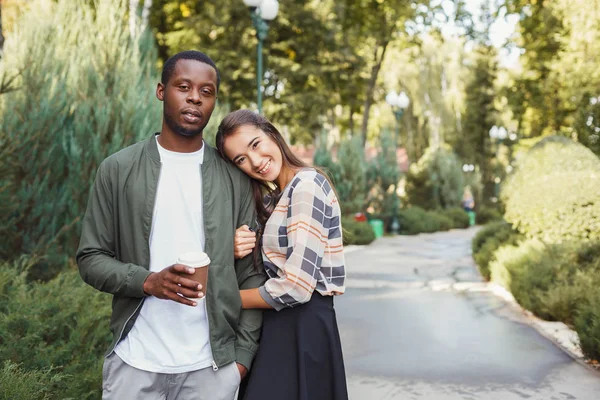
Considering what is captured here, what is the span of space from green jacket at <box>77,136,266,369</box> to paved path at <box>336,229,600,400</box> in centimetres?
312

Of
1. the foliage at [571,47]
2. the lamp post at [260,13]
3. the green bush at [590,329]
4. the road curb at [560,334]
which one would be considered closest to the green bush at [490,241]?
the road curb at [560,334]

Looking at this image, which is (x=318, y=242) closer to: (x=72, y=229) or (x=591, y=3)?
(x=72, y=229)

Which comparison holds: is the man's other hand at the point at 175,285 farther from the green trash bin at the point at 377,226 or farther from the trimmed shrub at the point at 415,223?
the trimmed shrub at the point at 415,223

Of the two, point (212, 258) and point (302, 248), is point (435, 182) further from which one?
point (212, 258)

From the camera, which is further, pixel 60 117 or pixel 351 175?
pixel 351 175

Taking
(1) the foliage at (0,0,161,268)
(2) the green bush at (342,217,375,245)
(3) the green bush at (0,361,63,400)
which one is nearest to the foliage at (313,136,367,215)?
(2) the green bush at (342,217,375,245)

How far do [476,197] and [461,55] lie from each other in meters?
12.3

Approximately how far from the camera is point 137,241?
2.25 metres

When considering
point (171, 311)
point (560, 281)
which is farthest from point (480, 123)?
point (171, 311)

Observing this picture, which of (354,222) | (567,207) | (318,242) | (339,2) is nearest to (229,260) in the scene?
(318,242)

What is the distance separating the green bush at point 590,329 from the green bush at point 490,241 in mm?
5037

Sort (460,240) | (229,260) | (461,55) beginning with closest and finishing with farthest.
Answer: (229,260) → (460,240) → (461,55)

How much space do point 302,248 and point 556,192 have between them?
8.83m

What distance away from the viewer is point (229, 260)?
2.37 m
